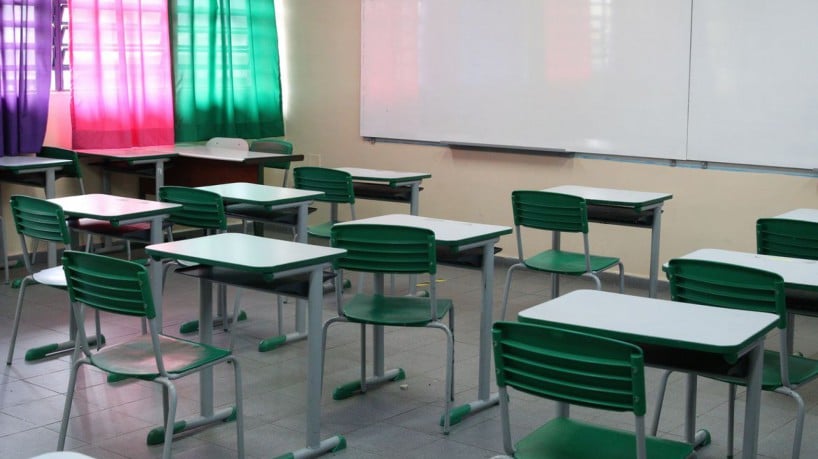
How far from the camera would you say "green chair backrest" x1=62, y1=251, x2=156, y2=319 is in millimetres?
3127

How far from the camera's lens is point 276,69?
8.53 m

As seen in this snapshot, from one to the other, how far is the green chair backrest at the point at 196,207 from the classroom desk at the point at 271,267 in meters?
1.02

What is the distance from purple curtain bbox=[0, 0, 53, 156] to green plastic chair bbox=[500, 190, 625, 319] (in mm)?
3661

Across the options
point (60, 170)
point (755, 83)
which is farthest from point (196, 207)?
point (755, 83)

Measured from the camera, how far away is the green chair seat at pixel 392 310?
12.7 feet

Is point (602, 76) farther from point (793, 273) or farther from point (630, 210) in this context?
point (793, 273)

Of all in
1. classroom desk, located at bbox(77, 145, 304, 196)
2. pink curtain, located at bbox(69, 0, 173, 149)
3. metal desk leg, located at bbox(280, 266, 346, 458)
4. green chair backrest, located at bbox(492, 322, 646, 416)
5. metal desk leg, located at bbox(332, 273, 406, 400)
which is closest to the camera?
green chair backrest, located at bbox(492, 322, 646, 416)

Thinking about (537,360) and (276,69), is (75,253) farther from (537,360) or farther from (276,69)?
(276,69)

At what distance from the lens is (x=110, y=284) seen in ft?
10.6

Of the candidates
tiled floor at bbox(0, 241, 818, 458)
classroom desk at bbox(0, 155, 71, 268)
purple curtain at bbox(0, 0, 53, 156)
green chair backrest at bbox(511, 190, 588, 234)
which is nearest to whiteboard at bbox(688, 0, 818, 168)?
tiled floor at bbox(0, 241, 818, 458)

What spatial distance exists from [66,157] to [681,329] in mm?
5340

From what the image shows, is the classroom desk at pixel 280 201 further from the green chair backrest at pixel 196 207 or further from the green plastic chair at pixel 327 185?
the green plastic chair at pixel 327 185

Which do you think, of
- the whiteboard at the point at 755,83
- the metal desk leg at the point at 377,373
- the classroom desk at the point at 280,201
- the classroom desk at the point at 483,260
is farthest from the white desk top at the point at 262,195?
the whiteboard at the point at 755,83

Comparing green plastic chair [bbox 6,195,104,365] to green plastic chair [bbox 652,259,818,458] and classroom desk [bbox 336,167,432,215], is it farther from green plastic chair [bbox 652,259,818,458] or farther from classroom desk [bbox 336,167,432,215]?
green plastic chair [bbox 652,259,818,458]
